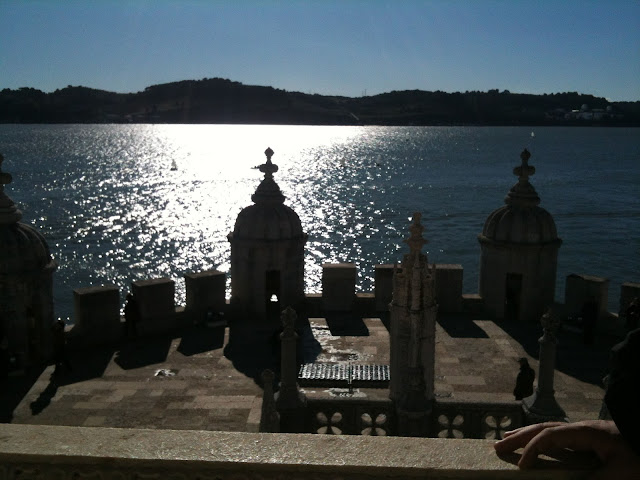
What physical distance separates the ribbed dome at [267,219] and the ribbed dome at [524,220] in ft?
17.7

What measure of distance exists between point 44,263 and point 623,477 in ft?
47.4

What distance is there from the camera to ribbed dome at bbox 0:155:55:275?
14828 mm

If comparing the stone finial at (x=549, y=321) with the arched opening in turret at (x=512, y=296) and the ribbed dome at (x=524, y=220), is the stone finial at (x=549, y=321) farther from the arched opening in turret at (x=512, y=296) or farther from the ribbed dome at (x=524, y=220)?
the arched opening in turret at (x=512, y=296)

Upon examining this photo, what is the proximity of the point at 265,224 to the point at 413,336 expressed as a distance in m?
8.19

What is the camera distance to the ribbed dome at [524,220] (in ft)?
59.4

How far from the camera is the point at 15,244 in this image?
14914 millimetres

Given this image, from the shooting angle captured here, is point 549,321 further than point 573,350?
No

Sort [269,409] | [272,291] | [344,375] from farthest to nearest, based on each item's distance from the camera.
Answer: [272,291] < [344,375] < [269,409]

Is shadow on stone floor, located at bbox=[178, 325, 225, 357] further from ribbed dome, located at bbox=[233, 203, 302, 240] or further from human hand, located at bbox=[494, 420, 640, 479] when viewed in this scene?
human hand, located at bbox=[494, 420, 640, 479]

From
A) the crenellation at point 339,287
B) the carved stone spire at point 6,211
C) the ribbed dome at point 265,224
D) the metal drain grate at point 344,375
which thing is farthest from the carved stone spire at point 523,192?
the carved stone spire at point 6,211

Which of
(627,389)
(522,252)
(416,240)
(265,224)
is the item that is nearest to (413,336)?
(416,240)

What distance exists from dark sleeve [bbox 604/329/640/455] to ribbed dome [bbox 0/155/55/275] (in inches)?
557

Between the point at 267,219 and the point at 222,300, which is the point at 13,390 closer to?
the point at 222,300

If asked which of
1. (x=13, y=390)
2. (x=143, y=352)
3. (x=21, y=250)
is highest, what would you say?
(x=21, y=250)
